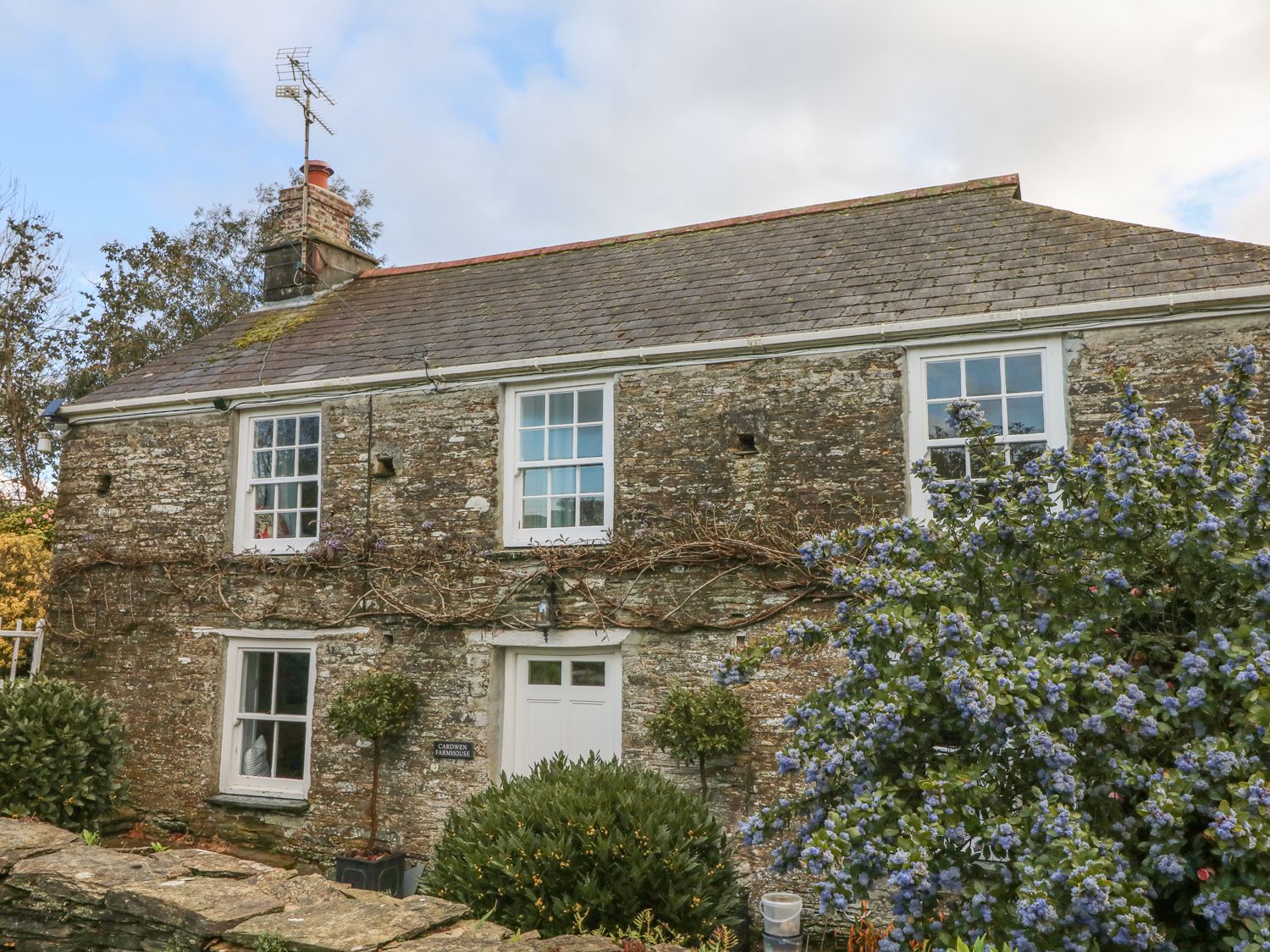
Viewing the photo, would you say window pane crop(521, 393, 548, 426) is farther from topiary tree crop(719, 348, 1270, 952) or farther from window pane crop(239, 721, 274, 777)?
topiary tree crop(719, 348, 1270, 952)

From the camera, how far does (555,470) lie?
1106 centimetres

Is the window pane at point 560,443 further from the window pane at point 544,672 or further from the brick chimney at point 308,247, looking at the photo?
the brick chimney at point 308,247

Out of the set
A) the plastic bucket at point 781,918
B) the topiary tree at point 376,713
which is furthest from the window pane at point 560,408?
the plastic bucket at point 781,918

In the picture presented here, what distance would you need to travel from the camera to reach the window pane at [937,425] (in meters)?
9.50

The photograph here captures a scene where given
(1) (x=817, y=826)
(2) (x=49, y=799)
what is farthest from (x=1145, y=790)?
(2) (x=49, y=799)

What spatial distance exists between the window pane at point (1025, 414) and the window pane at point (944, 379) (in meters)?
0.49

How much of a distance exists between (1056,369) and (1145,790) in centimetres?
535

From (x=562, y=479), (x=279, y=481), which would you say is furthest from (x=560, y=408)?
(x=279, y=481)

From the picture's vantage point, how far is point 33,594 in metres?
15.2

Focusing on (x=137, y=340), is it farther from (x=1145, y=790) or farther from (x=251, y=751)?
(x=1145, y=790)

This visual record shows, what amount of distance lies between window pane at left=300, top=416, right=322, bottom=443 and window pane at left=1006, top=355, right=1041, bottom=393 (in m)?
7.77

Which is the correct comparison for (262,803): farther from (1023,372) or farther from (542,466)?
(1023,372)

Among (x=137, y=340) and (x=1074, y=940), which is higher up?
(x=137, y=340)

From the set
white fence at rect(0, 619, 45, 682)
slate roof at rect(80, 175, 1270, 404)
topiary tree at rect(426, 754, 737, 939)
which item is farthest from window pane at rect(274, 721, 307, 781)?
topiary tree at rect(426, 754, 737, 939)
